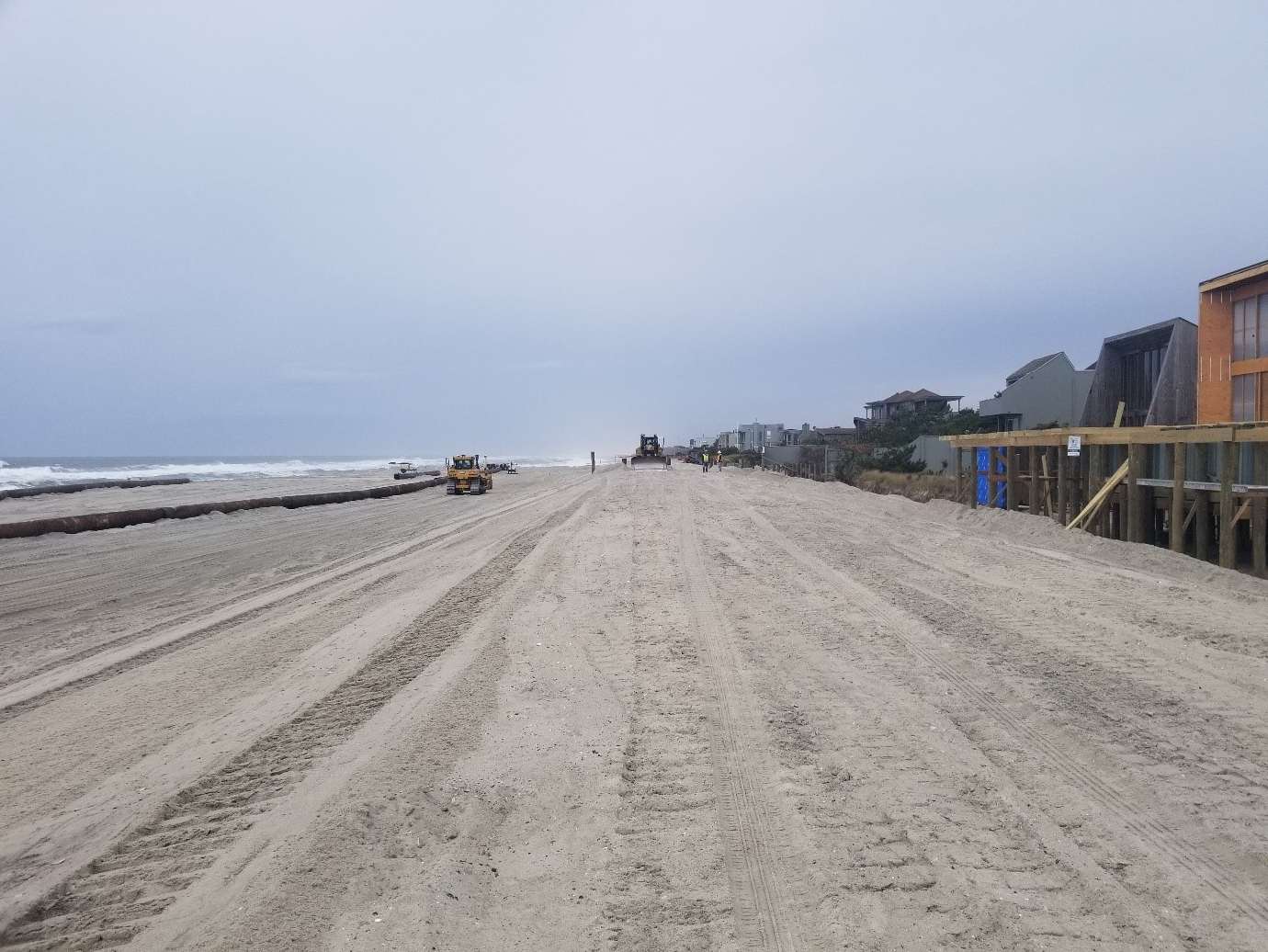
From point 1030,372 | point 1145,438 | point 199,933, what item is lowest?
point 199,933

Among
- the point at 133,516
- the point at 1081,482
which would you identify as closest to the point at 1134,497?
the point at 1081,482

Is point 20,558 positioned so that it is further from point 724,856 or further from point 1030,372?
point 1030,372

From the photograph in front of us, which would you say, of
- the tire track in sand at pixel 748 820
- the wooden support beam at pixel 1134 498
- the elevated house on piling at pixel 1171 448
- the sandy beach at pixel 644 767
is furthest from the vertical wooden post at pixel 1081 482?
the tire track in sand at pixel 748 820

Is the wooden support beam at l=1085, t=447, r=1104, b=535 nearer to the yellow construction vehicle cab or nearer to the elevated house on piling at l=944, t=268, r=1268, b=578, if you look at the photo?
the elevated house on piling at l=944, t=268, r=1268, b=578

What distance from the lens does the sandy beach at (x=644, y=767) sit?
3.02 meters

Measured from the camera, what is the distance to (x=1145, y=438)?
43.3 ft

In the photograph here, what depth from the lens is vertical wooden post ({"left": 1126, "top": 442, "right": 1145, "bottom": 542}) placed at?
44.0 ft

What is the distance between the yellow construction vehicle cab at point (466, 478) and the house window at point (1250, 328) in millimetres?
28599

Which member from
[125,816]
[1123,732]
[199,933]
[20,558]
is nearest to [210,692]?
[125,816]

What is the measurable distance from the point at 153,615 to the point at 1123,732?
10.6 meters

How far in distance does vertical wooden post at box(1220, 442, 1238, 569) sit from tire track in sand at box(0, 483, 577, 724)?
46.0 feet

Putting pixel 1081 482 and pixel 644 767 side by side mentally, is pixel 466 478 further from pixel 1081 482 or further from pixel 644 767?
pixel 644 767

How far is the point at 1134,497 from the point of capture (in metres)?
13.5

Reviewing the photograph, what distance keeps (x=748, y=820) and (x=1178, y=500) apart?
12147 mm
